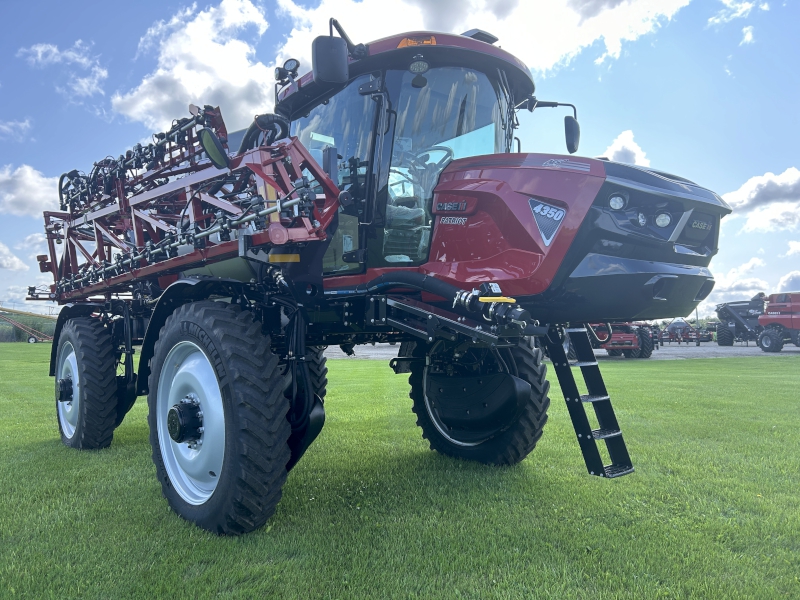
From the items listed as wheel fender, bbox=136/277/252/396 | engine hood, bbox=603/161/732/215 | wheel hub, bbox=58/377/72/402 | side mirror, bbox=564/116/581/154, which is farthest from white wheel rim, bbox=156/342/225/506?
side mirror, bbox=564/116/581/154

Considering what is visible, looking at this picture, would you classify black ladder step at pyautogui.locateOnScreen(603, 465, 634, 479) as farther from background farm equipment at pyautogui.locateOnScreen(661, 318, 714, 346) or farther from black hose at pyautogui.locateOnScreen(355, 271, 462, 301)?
background farm equipment at pyautogui.locateOnScreen(661, 318, 714, 346)

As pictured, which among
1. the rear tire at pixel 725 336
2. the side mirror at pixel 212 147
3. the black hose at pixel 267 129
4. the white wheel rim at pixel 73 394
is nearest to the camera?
the side mirror at pixel 212 147

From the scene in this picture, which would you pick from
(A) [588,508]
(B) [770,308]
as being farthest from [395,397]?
(B) [770,308]

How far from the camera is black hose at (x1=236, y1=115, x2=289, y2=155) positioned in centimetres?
407

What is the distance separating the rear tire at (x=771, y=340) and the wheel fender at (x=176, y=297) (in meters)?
27.3

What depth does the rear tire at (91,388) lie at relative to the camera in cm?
529

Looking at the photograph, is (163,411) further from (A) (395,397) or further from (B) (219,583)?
(A) (395,397)

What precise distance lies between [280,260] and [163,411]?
4.55 feet

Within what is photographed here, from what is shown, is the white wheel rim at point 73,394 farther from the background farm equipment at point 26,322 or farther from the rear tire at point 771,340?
the background farm equipment at point 26,322

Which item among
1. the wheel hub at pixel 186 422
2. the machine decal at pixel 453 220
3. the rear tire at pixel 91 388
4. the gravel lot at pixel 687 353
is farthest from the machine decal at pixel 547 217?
the gravel lot at pixel 687 353

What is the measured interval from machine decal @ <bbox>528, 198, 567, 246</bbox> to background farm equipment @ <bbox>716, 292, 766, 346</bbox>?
32.8 m

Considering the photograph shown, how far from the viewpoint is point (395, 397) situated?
9578 millimetres

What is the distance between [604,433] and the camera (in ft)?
11.6

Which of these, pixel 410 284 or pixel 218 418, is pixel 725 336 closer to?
pixel 410 284
